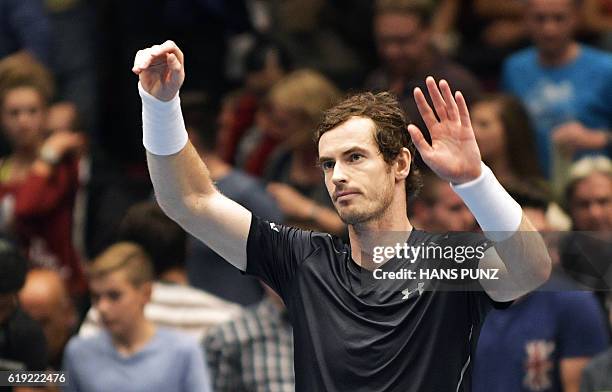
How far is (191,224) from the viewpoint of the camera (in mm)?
4680

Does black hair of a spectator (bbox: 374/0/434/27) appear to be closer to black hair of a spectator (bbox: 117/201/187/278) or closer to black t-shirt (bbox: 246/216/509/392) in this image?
black hair of a spectator (bbox: 117/201/187/278)

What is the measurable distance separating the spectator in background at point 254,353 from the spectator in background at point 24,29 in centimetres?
324

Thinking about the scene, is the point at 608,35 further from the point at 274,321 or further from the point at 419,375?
the point at 419,375

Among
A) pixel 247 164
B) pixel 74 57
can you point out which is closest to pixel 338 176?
pixel 247 164

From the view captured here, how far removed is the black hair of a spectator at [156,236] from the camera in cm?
691

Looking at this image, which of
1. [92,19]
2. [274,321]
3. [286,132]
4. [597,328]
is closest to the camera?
[597,328]

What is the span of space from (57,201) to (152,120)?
12.1ft

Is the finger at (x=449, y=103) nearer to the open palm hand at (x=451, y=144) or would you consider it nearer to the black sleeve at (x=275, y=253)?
the open palm hand at (x=451, y=144)

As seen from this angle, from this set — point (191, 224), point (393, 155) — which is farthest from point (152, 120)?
point (393, 155)

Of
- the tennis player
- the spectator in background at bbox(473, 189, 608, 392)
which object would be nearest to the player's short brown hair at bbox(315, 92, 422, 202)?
the tennis player

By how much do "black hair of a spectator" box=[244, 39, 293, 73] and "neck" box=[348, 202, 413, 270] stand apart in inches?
184

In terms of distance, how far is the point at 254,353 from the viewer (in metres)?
6.55

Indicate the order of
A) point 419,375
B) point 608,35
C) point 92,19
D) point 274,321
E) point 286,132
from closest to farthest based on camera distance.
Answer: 1. point 419,375
2. point 274,321
3. point 286,132
4. point 608,35
5. point 92,19

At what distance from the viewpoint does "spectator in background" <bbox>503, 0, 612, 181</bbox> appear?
26.3ft
